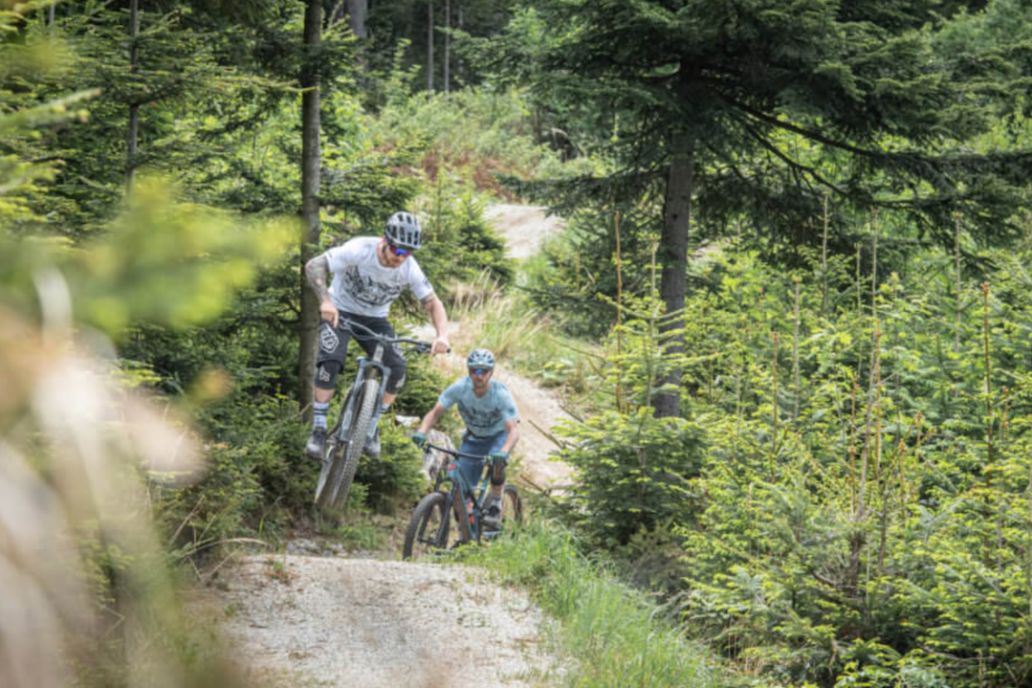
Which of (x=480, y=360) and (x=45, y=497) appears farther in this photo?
(x=480, y=360)

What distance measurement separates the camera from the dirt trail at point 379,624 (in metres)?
5.42

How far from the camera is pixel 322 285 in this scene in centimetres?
764

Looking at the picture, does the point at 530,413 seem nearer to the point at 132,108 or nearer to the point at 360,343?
the point at 360,343

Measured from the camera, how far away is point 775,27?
8742 millimetres

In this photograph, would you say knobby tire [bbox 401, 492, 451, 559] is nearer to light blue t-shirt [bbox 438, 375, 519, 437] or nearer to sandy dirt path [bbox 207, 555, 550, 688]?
light blue t-shirt [bbox 438, 375, 519, 437]

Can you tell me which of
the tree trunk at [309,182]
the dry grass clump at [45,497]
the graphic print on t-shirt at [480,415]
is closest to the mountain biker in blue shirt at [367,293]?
the graphic print on t-shirt at [480,415]

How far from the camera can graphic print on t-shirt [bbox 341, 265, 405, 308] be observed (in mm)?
8125

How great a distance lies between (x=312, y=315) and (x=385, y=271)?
216cm

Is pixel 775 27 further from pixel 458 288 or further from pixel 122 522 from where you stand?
pixel 458 288

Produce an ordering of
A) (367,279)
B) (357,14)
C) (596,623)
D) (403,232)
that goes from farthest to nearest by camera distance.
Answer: (357,14), (367,279), (403,232), (596,623)

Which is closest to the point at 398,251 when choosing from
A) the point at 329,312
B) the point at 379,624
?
the point at 329,312

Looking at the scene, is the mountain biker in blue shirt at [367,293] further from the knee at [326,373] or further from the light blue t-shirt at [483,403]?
the light blue t-shirt at [483,403]

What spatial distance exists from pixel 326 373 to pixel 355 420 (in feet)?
1.55

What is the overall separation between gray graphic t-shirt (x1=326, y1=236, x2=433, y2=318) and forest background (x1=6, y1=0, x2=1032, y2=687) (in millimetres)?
680
